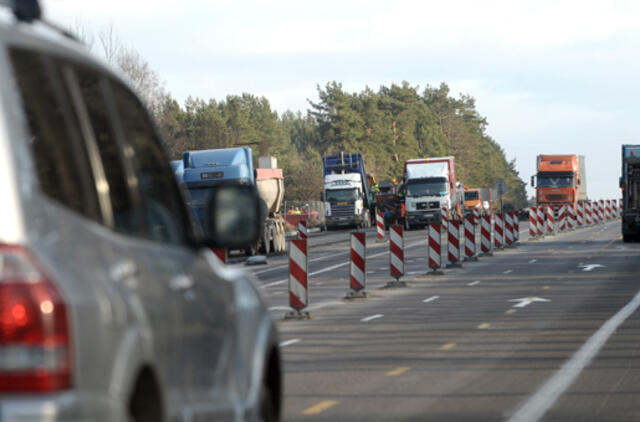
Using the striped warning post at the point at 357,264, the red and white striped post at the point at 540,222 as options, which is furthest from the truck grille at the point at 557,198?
the striped warning post at the point at 357,264

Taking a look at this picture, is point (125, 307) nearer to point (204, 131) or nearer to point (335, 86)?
point (204, 131)

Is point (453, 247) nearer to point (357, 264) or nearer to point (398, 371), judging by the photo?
point (357, 264)

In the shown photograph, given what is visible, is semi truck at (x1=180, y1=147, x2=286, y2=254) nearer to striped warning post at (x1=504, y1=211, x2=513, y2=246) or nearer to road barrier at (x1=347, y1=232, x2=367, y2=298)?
striped warning post at (x1=504, y1=211, x2=513, y2=246)

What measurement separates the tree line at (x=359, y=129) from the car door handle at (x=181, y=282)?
82.5 m

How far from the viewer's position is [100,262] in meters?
3.20

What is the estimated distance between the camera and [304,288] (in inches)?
661

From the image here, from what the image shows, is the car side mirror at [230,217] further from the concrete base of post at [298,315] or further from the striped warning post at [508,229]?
the striped warning post at [508,229]

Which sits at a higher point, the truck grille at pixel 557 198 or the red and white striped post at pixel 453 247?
the truck grille at pixel 557 198

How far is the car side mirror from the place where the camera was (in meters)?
4.36

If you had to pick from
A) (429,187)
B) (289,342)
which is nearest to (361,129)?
(429,187)

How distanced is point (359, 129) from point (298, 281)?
4480 inches

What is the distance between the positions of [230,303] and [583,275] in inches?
808

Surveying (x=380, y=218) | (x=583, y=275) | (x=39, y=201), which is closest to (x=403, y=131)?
(x=380, y=218)

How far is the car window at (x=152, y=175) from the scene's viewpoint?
13.4 ft
